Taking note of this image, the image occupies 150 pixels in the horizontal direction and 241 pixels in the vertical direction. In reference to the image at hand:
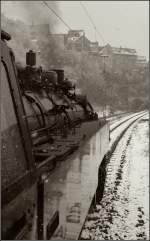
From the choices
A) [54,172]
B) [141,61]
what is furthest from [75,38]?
[141,61]

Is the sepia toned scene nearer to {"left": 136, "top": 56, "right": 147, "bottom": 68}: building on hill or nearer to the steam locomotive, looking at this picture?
the steam locomotive

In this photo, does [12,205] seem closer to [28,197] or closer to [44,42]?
[28,197]

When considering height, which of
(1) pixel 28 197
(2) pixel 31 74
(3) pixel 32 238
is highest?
(2) pixel 31 74

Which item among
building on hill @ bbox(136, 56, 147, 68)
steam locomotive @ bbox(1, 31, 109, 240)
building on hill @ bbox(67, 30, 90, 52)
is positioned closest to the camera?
steam locomotive @ bbox(1, 31, 109, 240)

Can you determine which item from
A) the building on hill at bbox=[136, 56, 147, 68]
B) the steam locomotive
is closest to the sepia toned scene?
the steam locomotive

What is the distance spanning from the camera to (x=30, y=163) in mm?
3152

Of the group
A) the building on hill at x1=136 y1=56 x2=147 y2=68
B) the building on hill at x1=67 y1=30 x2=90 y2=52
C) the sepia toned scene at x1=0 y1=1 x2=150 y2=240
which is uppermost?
the building on hill at x1=136 y1=56 x2=147 y2=68

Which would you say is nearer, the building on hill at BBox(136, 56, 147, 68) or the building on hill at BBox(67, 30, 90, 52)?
the building on hill at BBox(67, 30, 90, 52)

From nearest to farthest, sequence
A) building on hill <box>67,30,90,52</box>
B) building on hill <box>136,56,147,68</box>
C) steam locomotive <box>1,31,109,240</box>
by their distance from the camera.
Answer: steam locomotive <box>1,31,109,240</box> → building on hill <box>67,30,90,52</box> → building on hill <box>136,56,147,68</box>

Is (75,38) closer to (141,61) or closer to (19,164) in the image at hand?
(19,164)

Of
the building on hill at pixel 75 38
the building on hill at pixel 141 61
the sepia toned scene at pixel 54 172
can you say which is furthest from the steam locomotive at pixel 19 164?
the building on hill at pixel 141 61

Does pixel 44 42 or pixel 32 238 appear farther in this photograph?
pixel 44 42

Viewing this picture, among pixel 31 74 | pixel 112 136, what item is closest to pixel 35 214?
pixel 31 74

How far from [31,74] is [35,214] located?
3974 millimetres
